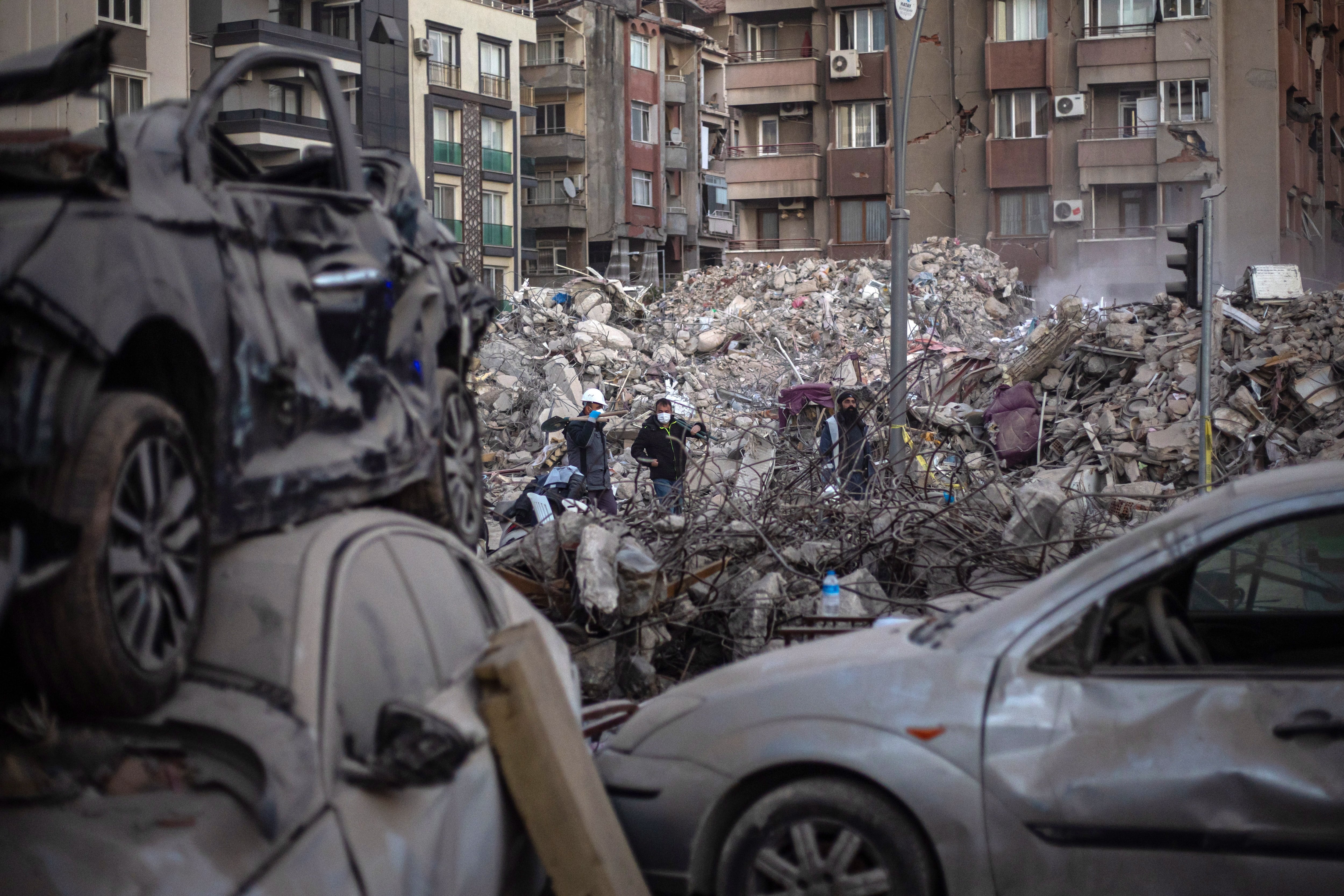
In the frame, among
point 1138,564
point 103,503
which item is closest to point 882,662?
point 1138,564

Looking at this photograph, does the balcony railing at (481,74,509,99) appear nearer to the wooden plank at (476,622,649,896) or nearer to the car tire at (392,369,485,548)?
the car tire at (392,369,485,548)

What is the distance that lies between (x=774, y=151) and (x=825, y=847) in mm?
46227

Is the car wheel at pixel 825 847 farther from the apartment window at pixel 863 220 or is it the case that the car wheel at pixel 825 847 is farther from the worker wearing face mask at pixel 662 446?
the apartment window at pixel 863 220

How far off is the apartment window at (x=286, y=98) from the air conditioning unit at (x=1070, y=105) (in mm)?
23220

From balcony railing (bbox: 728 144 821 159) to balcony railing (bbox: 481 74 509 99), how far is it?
949 centimetres

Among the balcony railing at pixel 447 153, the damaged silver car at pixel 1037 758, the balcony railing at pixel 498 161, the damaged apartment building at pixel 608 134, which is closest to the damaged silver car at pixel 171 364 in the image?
the damaged silver car at pixel 1037 758

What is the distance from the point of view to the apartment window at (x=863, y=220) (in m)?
47.2

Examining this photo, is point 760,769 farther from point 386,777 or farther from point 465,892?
point 386,777

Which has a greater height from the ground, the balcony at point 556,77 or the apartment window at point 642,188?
the balcony at point 556,77

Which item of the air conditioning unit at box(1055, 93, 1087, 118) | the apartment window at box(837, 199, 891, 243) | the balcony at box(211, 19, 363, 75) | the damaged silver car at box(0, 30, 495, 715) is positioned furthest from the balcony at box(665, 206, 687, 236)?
the damaged silver car at box(0, 30, 495, 715)

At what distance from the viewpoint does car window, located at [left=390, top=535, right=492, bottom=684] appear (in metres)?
3.83

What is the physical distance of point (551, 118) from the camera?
60.2 m

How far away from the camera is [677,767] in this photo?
422 centimetres

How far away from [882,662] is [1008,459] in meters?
14.1
